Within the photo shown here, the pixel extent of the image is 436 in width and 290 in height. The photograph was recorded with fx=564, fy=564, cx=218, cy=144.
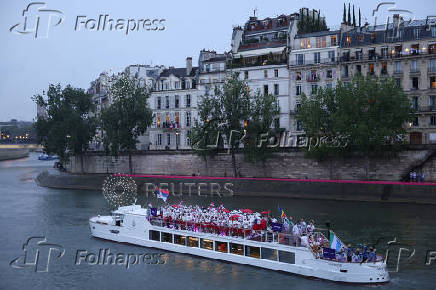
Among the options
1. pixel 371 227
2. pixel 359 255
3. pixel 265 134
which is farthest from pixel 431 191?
pixel 359 255

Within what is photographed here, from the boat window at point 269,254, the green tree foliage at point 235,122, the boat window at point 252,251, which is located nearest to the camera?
the boat window at point 269,254

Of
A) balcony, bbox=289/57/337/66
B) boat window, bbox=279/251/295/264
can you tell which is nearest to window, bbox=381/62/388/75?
balcony, bbox=289/57/337/66

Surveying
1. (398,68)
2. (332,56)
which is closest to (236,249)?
(398,68)

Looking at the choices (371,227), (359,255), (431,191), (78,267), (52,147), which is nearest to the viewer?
(359,255)

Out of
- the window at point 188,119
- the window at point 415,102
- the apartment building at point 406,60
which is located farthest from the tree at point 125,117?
the window at point 415,102

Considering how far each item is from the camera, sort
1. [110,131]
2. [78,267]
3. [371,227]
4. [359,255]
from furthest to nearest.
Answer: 1. [110,131]
2. [371,227]
3. [78,267]
4. [359,255]

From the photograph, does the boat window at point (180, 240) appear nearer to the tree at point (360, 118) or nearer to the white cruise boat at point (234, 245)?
the white cruise boat at point (234, 245)

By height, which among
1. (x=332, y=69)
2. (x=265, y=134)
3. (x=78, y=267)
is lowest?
(x=78, y=267)

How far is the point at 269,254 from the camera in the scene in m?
30.7

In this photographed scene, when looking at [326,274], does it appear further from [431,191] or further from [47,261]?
[431,191]

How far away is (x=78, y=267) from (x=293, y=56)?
41340 mm

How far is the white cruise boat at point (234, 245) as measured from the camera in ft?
90.6

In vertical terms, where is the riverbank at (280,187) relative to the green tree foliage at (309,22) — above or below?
below

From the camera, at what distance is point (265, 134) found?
59031 millimetres
